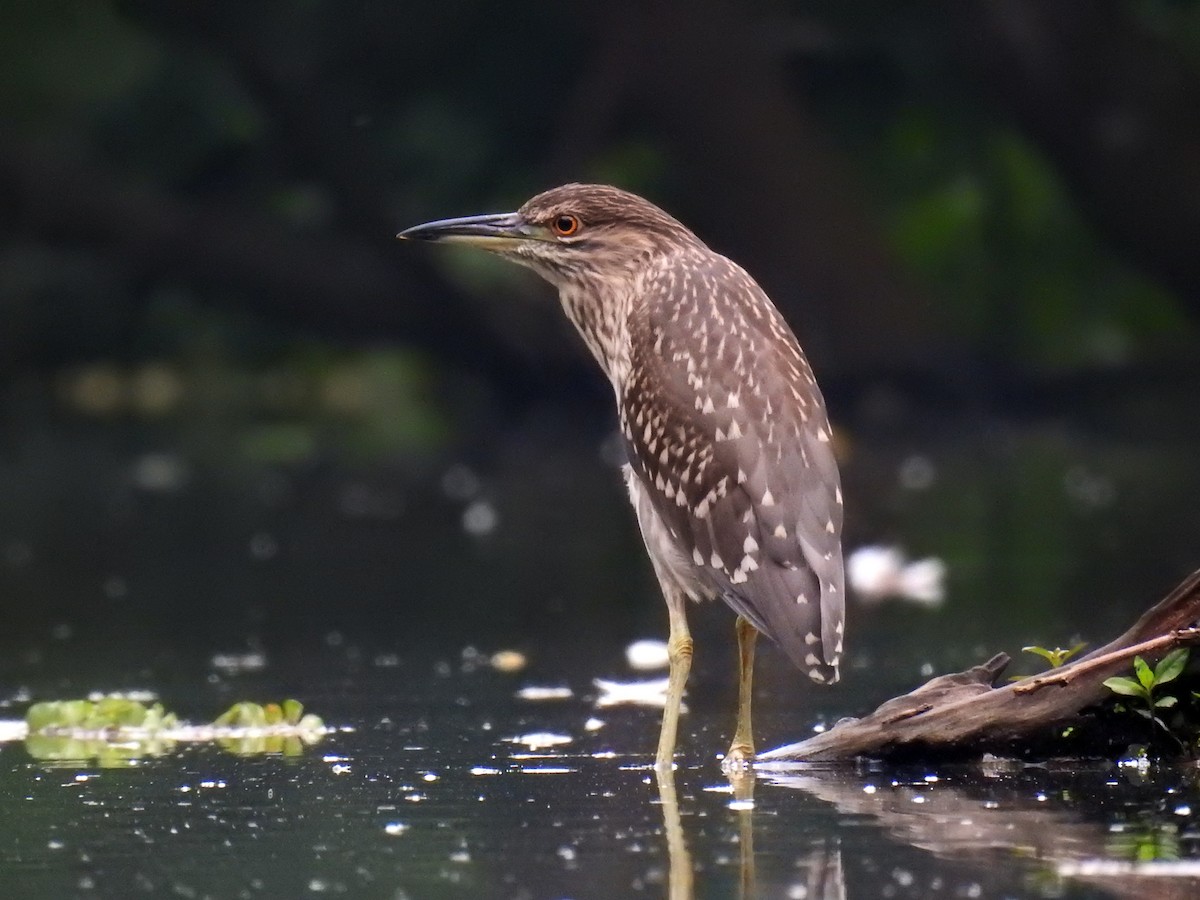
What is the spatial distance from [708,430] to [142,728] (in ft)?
5.53

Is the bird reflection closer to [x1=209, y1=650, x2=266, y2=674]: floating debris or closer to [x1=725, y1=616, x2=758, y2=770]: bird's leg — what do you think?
[x1=725, y1=616, x2=758, y2=770]: bird's leg

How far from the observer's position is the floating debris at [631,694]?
6.76 metres

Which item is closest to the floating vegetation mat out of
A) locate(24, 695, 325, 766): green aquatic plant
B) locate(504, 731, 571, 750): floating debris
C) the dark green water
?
locate(24, 695, 325, 766): green aquatic plant

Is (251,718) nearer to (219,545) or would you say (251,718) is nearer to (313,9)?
(219,545)

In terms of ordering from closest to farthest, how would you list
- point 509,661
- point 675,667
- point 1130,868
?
point 1130,868
point 675,667
point 509,661

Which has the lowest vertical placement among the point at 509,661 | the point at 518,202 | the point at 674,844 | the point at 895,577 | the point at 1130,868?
the point at 1130,868

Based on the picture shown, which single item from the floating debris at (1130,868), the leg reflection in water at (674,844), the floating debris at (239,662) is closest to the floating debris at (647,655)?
the floating debris at (239,662)

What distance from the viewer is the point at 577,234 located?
6.73 m

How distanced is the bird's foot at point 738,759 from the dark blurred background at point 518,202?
333 inches

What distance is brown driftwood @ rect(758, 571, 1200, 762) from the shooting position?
5203mm

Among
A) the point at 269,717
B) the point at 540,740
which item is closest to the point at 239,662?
the point at 269,717

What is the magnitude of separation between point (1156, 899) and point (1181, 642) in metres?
1.42

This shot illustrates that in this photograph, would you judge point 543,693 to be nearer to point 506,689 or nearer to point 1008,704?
point 506,689

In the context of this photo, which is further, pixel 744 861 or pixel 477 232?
pixel 477 232
